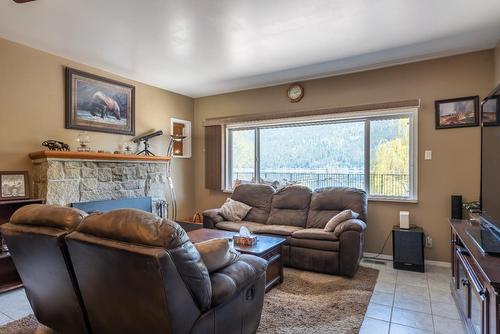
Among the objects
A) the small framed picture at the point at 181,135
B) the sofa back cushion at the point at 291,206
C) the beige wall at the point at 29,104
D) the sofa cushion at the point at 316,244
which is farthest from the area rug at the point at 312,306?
the small framed picture at the point at 181,135

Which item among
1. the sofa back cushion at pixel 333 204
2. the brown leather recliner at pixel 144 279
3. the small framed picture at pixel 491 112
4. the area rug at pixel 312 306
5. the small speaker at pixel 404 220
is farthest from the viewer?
the sofa back cushion at pixel 333 204

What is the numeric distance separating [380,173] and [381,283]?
5.14 ft

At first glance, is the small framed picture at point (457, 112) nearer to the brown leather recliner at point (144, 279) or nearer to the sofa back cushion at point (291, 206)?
the sofa back cushion at point (291, 206)

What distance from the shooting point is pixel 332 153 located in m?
4.52

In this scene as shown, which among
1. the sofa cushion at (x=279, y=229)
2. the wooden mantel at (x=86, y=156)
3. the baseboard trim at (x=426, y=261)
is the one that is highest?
the wooden mantel at (x=86, y=156)

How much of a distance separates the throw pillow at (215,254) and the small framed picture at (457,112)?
10.7ft

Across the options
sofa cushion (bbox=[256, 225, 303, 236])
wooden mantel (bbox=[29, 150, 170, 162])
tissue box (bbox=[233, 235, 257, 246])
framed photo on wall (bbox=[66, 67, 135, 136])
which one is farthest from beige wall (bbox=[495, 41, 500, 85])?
framed photo on wall (bbox=[66, 67, 135, 136])

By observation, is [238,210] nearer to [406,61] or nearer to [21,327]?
[21,327]

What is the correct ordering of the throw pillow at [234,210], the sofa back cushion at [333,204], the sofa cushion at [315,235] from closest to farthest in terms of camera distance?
the sofa cushion at [315,235] < the sofa back cushion at [333,204] < the throw pillow at [234,210]

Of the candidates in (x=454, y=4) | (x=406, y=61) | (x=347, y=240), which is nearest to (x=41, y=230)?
(x=347, y=240)

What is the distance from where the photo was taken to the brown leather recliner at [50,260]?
1653 millimetres

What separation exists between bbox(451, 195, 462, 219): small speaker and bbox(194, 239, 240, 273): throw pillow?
9.89 feet

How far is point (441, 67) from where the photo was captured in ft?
12.1

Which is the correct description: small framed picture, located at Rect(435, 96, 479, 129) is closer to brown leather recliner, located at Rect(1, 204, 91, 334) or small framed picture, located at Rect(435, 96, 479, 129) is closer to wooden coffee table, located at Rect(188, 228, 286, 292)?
wooden coffee table, located at Rect(188, 228, 286, 292)
